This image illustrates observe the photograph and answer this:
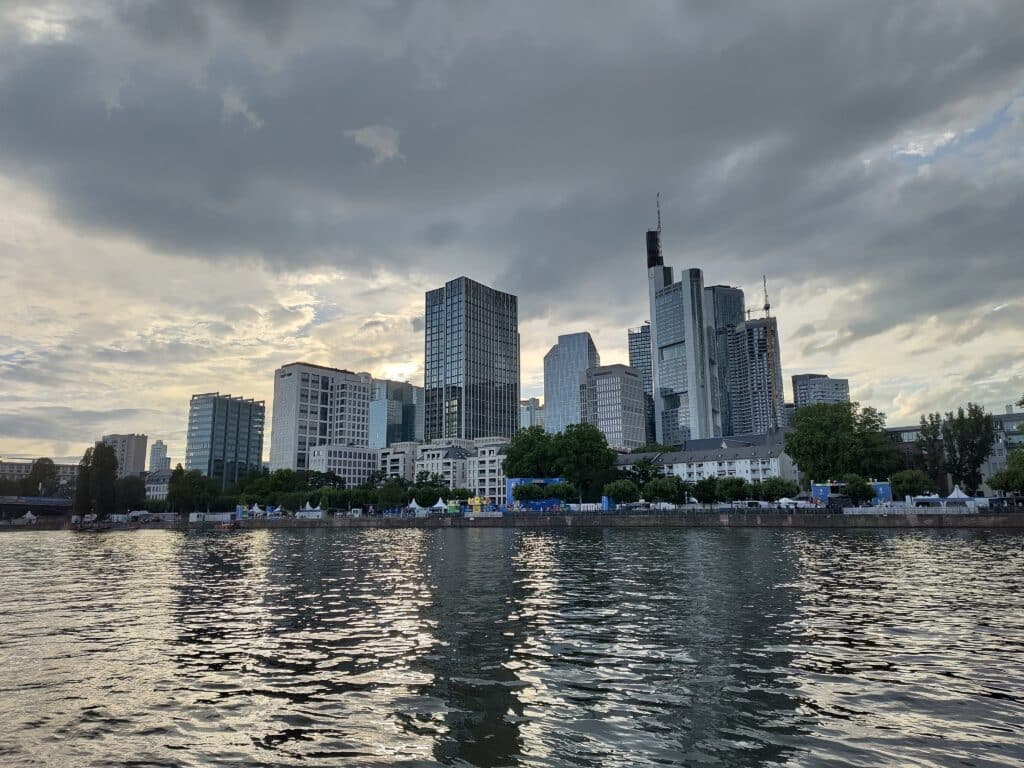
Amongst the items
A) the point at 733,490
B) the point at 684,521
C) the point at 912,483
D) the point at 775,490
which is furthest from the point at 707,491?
the point at 912,483

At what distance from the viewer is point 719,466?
194m

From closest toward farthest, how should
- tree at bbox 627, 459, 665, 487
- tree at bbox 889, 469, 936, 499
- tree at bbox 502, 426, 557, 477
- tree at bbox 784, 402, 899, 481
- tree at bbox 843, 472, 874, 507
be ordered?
tree at bbox 889, 469, 936, 499 < tree at bbox 843, 472, 874, 507 < tree at bbox 784, 402, 899, 481 < tree at bbox 627, 459, 665, 487 < tree at bbox 502, 426, 557, 477

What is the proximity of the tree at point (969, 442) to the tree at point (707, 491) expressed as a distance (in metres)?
46.1

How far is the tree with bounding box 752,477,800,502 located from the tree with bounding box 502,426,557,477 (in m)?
51.9

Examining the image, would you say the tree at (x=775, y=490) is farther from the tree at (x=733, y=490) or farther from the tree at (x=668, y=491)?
the tree at (x=668, y=491)

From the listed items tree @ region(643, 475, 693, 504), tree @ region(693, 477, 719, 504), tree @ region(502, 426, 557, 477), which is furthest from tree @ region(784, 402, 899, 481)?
tree @ region(502, 426, 557, 477)

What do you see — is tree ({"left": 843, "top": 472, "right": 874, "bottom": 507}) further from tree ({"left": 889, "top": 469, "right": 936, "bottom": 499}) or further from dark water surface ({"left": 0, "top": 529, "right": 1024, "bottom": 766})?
dark water surface ({"left": 0, "top": 529, "right": 1024, "bottom": 766})

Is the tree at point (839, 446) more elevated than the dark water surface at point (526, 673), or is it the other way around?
the tree at point (839, 446)

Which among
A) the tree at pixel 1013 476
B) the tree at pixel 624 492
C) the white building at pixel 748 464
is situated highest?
the white building at pixel 748 464

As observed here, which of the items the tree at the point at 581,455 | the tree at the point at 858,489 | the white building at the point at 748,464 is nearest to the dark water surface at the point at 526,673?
the tree at the point at 858,489

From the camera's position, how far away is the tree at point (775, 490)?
127000mm

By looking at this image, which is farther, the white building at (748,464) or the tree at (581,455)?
the white building at (748,464)

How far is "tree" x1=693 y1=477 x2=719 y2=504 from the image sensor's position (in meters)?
131

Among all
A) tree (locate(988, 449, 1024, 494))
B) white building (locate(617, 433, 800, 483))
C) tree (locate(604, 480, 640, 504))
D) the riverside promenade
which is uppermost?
white building (locate(617, 433, 800, 483))
